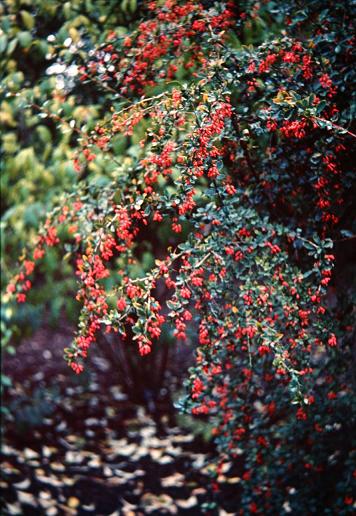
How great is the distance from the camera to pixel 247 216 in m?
1.96

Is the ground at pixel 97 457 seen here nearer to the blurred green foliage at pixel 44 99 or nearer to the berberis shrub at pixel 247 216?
the berberis shrub at pixel 247 216

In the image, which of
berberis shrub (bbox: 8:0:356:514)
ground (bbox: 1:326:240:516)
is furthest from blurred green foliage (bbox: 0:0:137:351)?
ground (bbox: 1:326:240:516)

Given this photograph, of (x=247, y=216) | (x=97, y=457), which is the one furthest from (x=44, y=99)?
(x=97, y=457)

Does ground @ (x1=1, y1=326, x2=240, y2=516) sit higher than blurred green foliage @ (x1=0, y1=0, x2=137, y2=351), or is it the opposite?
blurred green foliage @ (x1=0, y1=0, x2=137, y2=351)

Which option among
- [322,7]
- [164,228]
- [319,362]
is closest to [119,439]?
[164,228]

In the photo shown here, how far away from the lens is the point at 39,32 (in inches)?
117

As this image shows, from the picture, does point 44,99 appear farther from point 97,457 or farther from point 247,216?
point 97,457

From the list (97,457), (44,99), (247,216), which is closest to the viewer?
(247,216)

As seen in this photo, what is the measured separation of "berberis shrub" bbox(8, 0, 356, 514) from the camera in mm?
1754

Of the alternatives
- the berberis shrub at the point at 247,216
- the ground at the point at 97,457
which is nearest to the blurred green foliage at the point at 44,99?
the berberis shrub at the point at 247,216

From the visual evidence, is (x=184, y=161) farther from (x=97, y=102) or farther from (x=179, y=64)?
(x=97, y=102)

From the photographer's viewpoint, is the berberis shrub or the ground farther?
the ground

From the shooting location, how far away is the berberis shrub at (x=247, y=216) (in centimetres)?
175

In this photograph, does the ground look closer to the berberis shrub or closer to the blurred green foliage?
the berberis shrub
